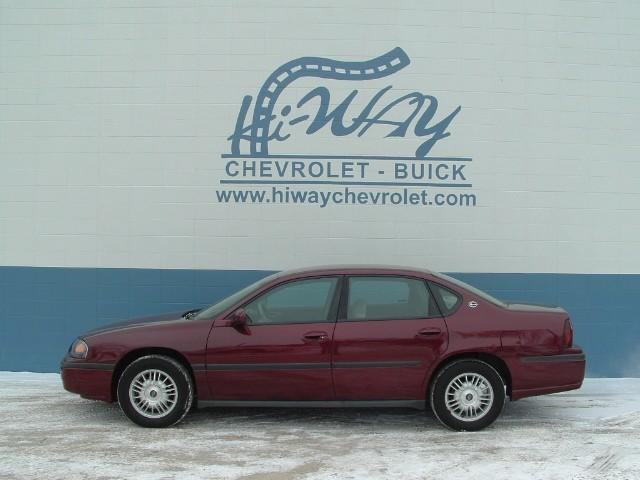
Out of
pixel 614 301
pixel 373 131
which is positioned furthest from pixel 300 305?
pixel 614 301

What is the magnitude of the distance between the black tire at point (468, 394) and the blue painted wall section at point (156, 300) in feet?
9.36

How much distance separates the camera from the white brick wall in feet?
28.6

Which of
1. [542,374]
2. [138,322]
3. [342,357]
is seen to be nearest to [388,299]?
[342,357]

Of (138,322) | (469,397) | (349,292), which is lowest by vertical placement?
(469,397)

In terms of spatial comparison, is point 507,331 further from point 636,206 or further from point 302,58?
point 302,58

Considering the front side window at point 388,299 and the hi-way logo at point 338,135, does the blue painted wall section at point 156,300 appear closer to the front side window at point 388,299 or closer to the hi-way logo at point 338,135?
the hi-way logo at point 338,135

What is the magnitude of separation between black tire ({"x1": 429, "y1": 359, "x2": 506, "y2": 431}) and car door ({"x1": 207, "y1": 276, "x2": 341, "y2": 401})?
0.93 metres

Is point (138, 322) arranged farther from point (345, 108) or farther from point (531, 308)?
point (345, 108)

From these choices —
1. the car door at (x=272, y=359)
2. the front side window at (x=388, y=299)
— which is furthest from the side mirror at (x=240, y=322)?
the front side window at (x=388, y=299)

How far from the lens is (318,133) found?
873 centimetres

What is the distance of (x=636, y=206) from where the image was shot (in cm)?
874

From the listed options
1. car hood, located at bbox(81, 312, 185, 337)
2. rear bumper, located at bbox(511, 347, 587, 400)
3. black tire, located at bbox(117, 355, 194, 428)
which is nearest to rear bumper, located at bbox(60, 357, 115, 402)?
black tire, located at bbox(117, 355, 194, 428)

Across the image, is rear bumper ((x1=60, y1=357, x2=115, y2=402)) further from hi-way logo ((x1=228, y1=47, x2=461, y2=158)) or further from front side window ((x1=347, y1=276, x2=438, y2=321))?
hi-way logo ((x1=228, y1=47, x2=461, y2=158))

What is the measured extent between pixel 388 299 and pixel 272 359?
114cm
